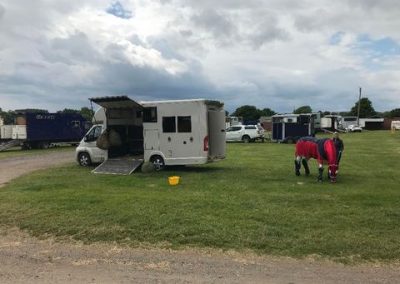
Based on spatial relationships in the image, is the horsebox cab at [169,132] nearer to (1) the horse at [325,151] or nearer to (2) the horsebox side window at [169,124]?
(2) the horsebox side window at [169,124]

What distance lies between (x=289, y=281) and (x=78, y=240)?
387 centimetres

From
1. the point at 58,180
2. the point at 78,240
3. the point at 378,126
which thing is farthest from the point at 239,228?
the point at 378,126

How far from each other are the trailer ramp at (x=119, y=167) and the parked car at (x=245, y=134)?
83.7 ft

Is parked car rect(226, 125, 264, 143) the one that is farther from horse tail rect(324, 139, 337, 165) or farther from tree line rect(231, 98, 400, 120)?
tree line rect(231, 98, 400, 120)

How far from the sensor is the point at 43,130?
38281 millimetres

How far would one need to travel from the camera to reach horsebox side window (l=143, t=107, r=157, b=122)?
18.0 metres

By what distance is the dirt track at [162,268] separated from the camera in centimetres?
625

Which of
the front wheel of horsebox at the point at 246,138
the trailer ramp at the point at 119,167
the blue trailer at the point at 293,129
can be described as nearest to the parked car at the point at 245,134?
the front wheel of horsebox at the point at 246,138

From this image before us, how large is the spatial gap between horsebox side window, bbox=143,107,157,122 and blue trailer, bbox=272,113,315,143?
79.9ft

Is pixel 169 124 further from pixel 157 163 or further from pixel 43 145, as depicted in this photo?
pixel 43 145

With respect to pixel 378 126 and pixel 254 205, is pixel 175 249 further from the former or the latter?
pixel 378 126

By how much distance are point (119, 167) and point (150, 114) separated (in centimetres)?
226

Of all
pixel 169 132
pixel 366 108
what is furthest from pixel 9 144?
pixel 366 108

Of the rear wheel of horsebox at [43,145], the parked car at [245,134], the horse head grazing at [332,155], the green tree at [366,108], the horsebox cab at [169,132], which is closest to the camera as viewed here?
the horse head grazing at [332,155]
